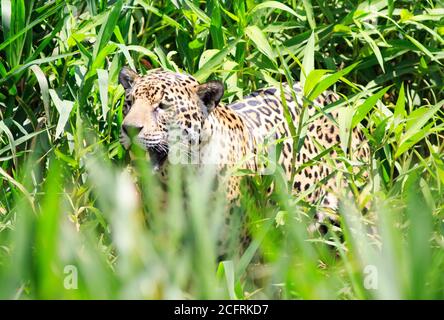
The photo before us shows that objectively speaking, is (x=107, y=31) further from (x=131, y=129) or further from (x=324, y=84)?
(x=324, y=84)

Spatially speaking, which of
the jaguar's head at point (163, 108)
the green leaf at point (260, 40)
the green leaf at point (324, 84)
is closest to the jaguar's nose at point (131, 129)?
the jaguar's head at point (163, 108)

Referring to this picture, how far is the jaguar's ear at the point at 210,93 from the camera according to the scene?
4066 mm

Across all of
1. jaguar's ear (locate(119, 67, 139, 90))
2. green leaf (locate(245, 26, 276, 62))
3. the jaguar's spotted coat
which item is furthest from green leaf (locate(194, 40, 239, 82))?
jaguar's ear (locate(119, 67, 139, 90))

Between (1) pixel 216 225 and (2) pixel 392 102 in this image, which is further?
(2) pixel 392 102

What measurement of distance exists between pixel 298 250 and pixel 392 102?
4.09 m

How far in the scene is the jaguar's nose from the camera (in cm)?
378

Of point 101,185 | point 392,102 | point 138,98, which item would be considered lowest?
point 392,102

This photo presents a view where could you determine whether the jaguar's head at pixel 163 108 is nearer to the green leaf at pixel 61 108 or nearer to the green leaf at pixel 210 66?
the green leaf at pixel 61 108

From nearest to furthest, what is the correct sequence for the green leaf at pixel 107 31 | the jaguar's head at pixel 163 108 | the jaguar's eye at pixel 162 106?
the jaguar's head at pixel 163 108 → the jaguar's eye at pixel 162 106 → the green leaf at pixel 107 31

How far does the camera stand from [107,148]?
14.5ft

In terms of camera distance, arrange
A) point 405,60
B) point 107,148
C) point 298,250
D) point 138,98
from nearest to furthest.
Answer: point 298,250
point 138,98
point 107,148
point 405,60

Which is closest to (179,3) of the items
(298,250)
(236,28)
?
(236,28)

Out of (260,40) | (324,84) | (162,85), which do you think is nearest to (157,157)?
(162,85)

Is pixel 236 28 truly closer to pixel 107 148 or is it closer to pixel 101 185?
pixel 107 148
